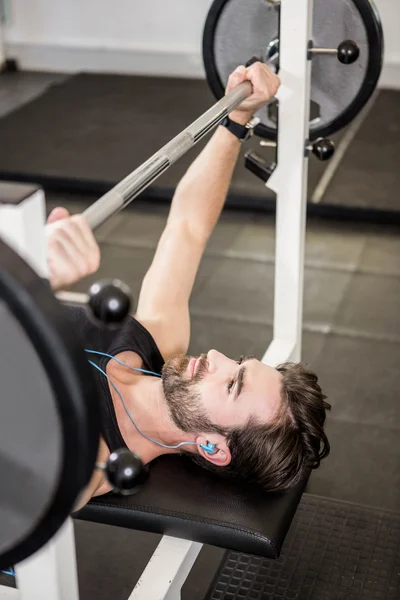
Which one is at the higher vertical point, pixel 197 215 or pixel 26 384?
pixel 26 384

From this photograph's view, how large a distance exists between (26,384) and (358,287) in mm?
2711

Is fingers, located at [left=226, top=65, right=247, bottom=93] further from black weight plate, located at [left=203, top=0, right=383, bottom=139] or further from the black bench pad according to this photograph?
the black bench pad

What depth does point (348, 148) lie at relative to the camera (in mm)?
4637

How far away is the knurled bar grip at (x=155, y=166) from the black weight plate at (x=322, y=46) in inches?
12.0

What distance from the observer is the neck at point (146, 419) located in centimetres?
181

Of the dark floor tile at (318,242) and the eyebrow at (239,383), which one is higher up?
the eyebrow at (239,383)

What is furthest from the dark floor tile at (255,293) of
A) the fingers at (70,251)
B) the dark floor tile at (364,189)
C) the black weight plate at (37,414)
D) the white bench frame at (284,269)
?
the black weight plate at (37,414)

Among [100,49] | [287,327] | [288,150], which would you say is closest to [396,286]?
[287,327]

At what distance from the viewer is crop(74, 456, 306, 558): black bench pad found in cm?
166

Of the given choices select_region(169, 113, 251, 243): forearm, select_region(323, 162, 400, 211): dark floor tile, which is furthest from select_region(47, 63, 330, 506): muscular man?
select_region(323, 162, 400, 211): dark floor tile

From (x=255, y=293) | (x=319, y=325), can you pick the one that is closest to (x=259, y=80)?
(x=319, y=325)

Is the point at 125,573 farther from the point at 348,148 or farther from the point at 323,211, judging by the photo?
the point at 348,148

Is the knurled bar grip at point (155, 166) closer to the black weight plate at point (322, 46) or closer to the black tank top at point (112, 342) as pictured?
the black weight plate at point (322, 46)

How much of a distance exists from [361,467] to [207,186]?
3.16ft
